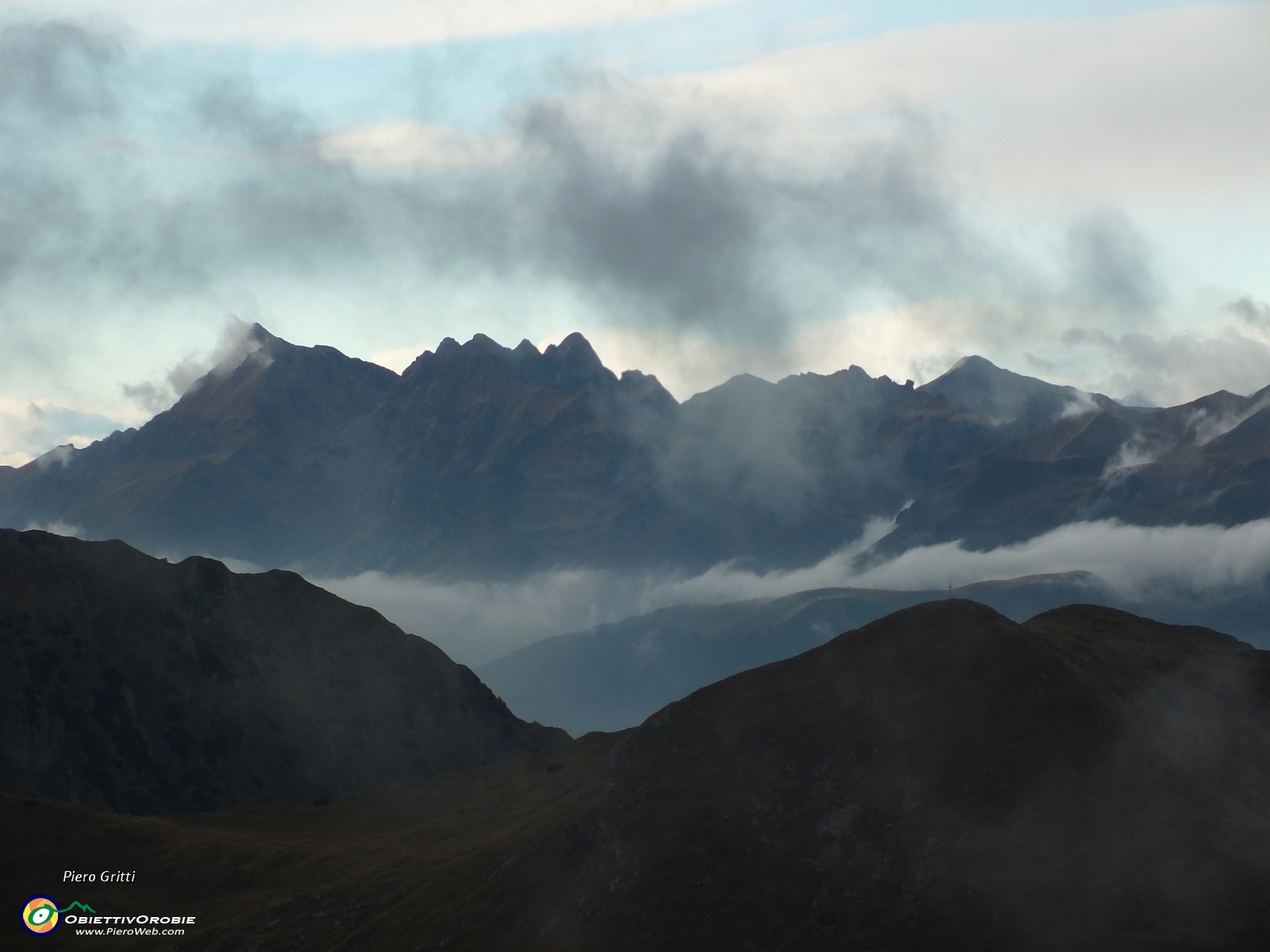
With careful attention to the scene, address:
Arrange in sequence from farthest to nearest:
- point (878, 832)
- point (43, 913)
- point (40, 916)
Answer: point (43, 913)
point (40, 916)
point (878, 832)

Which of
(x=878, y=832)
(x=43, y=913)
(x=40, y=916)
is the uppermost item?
(x=43, y=913)

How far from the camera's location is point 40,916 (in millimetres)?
178125

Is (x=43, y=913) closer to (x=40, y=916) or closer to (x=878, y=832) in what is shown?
(x=40, y=916)

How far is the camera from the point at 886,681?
161 meters

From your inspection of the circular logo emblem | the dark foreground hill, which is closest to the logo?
the circular logo emblem

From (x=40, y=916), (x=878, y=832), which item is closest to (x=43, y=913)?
(x=40, y=916)

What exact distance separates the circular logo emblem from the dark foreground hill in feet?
8.27

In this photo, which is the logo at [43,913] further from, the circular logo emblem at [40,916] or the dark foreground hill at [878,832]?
the dark foreground hill at [878,832]

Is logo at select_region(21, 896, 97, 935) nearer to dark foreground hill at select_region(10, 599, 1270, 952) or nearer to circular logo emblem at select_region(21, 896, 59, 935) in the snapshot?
circular logo emblem at select_region(21, 896, 59, 935)

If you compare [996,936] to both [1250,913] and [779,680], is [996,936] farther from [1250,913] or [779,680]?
[779,680]

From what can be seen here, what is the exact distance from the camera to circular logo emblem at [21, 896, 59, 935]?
176 metres

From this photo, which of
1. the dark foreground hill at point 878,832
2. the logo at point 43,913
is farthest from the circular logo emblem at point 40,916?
the dark foreground hill at point 878,832

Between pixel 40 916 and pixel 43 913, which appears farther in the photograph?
pixel 43 913

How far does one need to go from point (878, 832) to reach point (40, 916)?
132502 mm
